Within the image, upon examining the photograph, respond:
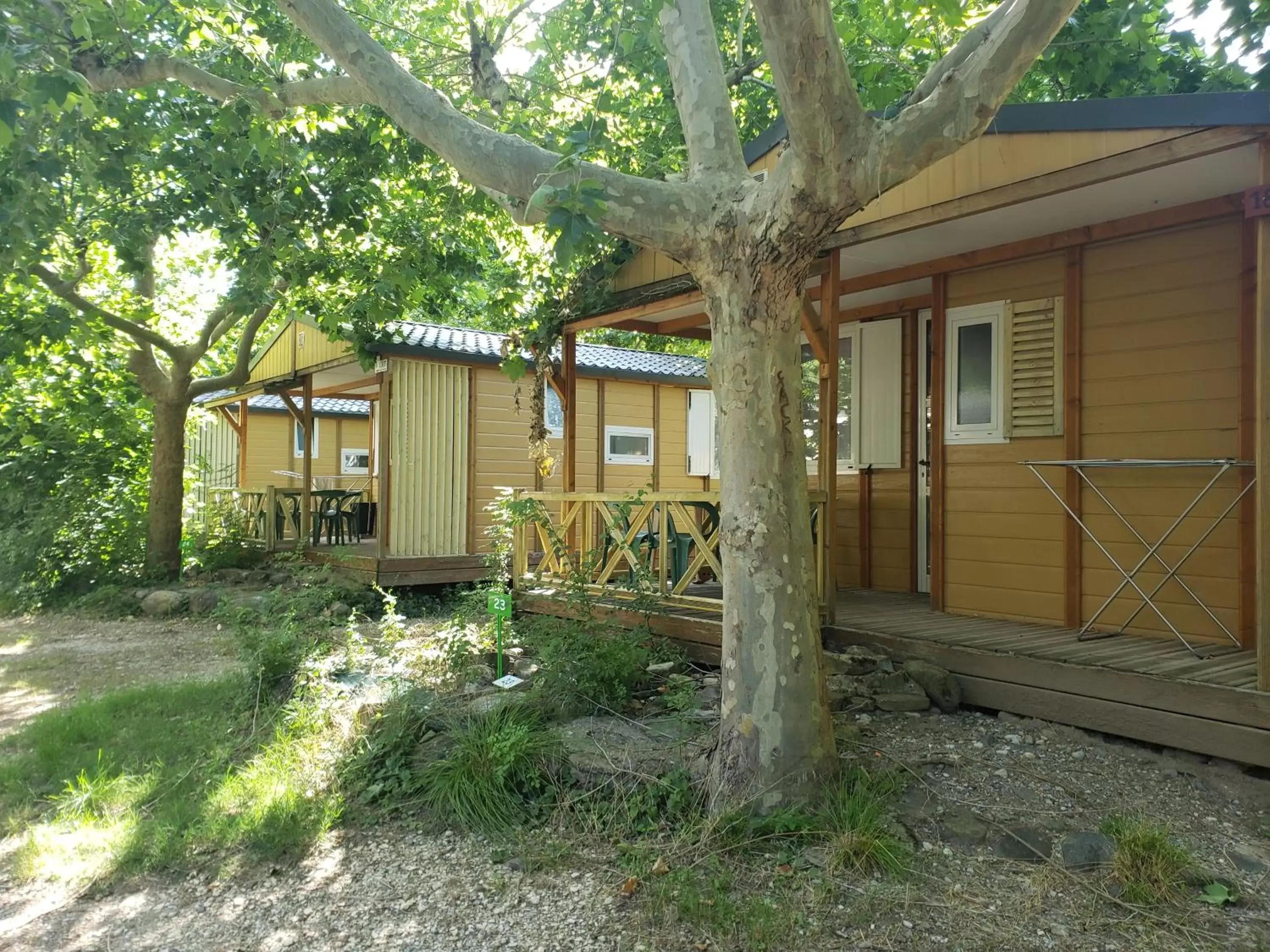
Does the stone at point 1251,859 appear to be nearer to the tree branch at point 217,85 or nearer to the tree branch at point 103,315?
the tree branch at point 217,85

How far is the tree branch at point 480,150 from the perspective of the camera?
3.85 meters

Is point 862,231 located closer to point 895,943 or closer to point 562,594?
point 562,594

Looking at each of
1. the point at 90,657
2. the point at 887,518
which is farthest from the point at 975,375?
the point at 90,657

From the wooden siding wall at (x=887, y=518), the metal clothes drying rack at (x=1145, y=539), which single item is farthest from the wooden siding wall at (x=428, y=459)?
the metal clothes drying rack at (x=1145, y=539)

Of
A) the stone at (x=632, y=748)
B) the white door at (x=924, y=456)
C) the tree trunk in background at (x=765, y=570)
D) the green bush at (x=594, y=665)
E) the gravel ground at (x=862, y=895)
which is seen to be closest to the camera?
the gravel ground at (x=862, y=895)

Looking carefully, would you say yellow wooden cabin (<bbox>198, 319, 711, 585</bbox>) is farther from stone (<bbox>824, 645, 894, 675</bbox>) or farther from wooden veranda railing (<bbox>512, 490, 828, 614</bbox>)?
stone (<bbox>824, 645, 894, 675</bbox>)

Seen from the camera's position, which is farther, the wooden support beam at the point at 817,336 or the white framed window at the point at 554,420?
the white framed window at the point at 554,420

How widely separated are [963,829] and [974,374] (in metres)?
3.63

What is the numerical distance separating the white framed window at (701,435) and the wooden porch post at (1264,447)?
10.4 metres

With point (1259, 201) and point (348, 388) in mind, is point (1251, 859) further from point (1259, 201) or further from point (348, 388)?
point (348, 388)

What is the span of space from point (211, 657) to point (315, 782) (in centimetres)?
415

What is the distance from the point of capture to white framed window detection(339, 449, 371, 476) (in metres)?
19.6

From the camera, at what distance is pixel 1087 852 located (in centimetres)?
332

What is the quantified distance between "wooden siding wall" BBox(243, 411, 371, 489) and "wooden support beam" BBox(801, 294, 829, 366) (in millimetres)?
15188
